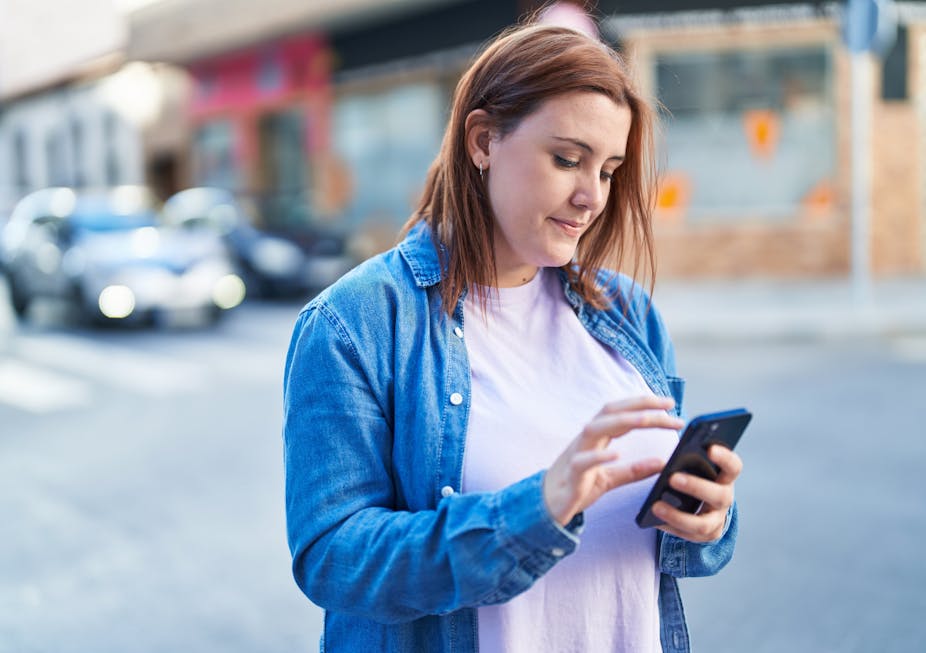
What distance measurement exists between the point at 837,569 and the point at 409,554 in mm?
3631

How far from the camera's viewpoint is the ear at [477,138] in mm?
1748

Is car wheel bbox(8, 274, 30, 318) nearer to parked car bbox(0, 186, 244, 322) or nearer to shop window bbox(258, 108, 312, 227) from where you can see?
parked car bbox(0, 186, 244, 322)

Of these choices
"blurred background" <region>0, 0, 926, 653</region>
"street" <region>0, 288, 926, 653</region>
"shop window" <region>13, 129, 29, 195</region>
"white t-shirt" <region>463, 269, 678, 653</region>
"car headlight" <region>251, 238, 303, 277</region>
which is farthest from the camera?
"shop window" <region>13, 129, 29, 195</region>

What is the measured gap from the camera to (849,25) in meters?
11.5

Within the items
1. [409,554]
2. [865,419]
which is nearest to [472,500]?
[409,554]

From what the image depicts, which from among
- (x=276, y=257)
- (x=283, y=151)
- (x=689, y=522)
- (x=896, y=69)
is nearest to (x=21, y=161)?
(x=283, y=151)

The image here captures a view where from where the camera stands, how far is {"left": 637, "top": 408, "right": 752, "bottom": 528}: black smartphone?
1.51 meters

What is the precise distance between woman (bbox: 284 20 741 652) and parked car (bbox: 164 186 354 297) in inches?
532

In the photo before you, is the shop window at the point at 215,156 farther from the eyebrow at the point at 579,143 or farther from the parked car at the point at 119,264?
the eyebrow at the point at 579,143

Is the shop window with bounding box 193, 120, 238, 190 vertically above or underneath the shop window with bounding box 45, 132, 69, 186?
underneath

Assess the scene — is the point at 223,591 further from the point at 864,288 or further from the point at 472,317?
the point at 864,288

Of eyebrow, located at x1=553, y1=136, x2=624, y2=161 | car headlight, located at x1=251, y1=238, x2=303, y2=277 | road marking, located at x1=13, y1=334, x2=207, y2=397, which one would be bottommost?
road marking, located at x1=13, y1=334, x2=207, y2=397

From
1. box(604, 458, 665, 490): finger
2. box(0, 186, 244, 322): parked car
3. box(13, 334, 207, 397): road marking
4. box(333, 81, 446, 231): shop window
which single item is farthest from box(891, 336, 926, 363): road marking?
box(333, 81, 446, 231): shop window

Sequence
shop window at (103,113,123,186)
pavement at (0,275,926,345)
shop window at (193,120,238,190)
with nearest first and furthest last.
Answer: pavement at (0,275,926,345) < shop window at (193,120,238,190) < shop window at (103,113,123,186)
